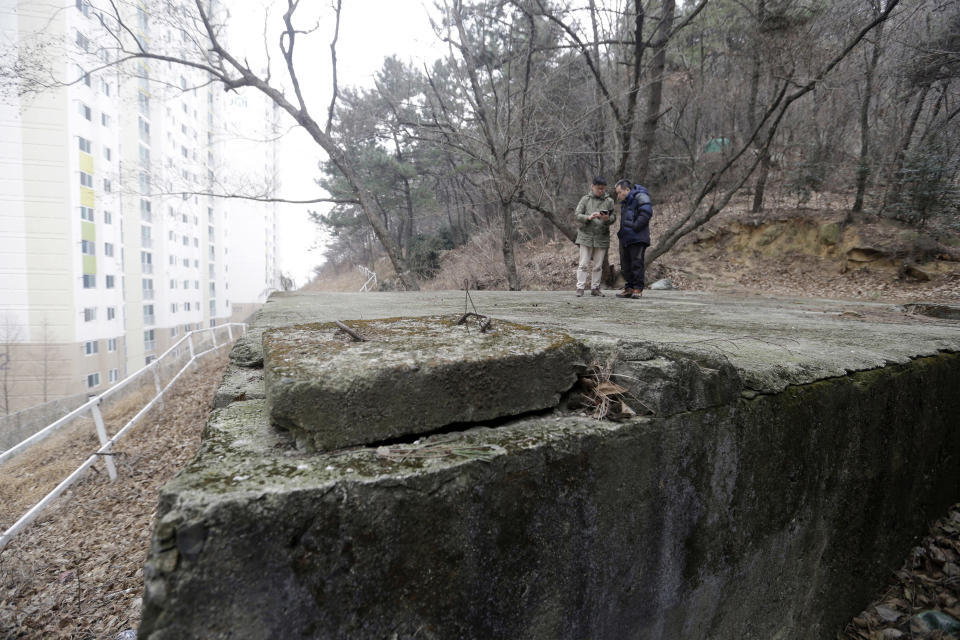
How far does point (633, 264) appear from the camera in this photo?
590cm

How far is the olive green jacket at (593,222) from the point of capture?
223 inches

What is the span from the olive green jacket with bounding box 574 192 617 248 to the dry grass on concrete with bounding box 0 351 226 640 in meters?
5.43

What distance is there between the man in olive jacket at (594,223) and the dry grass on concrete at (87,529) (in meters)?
5.37

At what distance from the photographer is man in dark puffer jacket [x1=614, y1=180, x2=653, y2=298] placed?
5.58 m

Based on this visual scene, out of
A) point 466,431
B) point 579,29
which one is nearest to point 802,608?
point 466,431

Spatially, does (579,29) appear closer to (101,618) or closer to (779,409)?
(779,409)

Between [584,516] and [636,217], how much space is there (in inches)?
201

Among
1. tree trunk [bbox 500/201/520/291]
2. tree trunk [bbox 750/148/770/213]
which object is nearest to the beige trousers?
tree trunk [bbox 500/201/520/291]

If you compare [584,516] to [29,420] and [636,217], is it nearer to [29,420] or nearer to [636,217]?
[636,217]

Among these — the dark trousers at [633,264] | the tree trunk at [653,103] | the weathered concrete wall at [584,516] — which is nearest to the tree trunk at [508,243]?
the tree trunk at [653,103]

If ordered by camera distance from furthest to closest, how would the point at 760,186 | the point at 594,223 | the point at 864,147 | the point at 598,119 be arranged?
1. the point at 598,119
2. the point at 760,186
3. the point at 864,147
4. the point at 594,223

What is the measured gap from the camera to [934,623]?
2.07m

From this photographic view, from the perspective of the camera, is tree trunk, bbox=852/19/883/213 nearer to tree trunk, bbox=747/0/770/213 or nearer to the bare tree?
the bare tree

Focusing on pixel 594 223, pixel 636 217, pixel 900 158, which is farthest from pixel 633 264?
pixel 900 158
